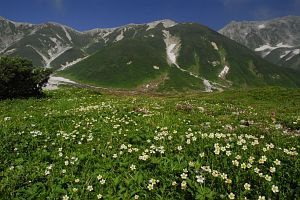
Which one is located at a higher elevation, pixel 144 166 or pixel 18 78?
pixel 18 78

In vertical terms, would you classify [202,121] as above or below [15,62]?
below

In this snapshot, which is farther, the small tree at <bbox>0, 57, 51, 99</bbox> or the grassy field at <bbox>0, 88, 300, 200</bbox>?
the small tree at <bbox>0, 57, 51, 99</bbox>

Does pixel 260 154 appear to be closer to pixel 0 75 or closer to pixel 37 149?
pixel 37 149

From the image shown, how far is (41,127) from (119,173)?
6549mm

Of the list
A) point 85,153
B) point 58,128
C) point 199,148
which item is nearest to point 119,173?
point 85,153

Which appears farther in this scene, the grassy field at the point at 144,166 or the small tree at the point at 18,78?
the small tree at the point at 18,78

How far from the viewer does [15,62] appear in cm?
3553

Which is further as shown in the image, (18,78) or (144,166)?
(18,78)

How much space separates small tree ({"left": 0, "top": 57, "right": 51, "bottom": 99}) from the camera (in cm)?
3359

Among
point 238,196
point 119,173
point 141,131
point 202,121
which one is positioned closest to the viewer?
point 238,196

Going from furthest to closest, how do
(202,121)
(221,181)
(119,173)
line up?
1. (202,121)
2. (119,173)
3. (221,181)

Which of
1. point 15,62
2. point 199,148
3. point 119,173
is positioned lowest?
point 119,173

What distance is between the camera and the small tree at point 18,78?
3359cm

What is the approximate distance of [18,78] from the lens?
114ft
